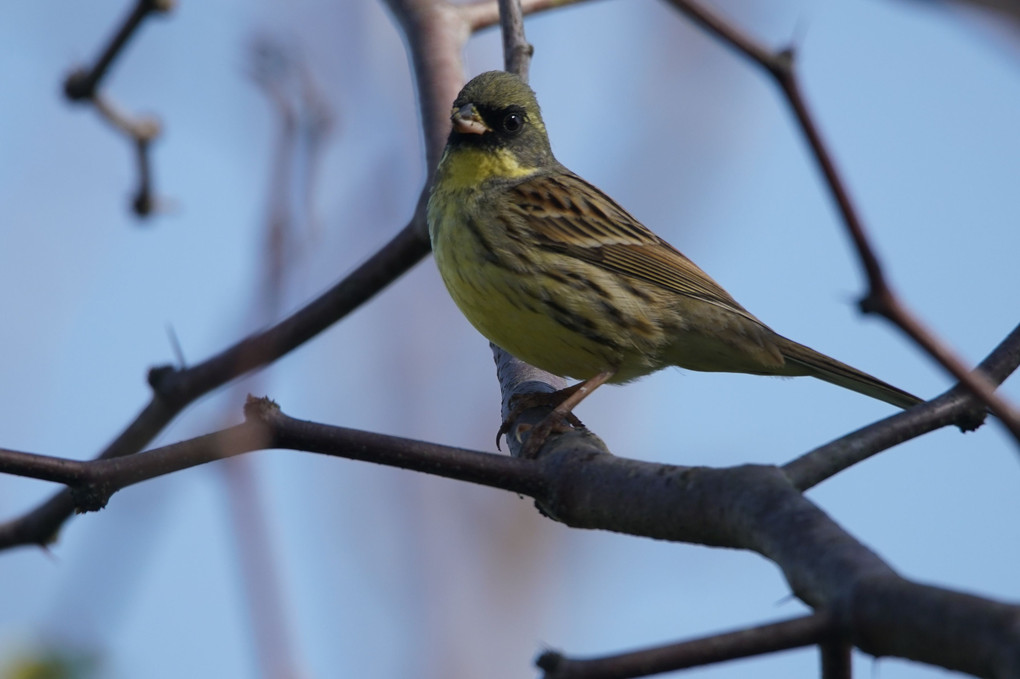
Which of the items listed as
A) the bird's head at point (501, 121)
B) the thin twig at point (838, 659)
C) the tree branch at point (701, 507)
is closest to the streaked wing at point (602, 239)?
the bird's head at point (501, 121)

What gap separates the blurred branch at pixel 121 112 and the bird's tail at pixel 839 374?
11.3 feet

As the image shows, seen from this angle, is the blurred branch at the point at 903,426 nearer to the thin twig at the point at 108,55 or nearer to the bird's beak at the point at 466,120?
the bird's beak at the point at 466,120

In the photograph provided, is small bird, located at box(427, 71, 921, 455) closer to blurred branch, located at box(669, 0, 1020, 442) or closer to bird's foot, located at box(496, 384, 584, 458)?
bird's foot, located at box(496, 384, 584, 458)

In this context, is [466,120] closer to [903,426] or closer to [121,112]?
[121,112]

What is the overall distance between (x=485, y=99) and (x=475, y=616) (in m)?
7.90

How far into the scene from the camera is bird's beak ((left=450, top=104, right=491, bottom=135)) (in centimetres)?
576

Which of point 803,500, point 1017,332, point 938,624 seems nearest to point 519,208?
point 1017,332

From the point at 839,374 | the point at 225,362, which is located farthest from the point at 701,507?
the point at 839,374

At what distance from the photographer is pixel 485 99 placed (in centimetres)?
590

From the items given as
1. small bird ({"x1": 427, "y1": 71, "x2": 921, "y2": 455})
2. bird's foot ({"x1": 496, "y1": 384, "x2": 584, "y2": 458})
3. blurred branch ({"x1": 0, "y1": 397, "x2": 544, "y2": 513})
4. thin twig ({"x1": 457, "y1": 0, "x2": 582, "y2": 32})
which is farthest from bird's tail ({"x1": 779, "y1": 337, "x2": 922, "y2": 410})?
blurred branch ({"x1": 0, "y1": 397, "x2": 544, "y2": 513})

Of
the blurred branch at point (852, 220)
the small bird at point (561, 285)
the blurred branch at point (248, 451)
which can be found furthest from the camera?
the small bird at point (561, 285)

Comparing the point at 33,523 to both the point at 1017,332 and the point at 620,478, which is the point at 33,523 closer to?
the point at 620,478

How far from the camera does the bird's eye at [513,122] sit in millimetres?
6233

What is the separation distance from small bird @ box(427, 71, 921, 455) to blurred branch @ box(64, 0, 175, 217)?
1535mm
